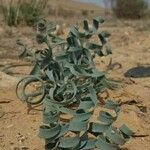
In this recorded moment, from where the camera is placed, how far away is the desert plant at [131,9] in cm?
2114

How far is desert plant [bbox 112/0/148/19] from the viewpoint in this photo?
21.1m

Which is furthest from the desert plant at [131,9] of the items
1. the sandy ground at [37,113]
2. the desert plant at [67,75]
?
the desert plant at [67,75]

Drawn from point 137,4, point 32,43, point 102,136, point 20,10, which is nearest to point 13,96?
point 102,136

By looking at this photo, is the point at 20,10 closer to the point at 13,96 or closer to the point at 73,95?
the point at 13,96

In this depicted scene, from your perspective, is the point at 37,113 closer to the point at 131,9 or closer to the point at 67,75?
the point at 67,75

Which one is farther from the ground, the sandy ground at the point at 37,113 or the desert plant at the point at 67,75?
the desert plant at the point at 67,75


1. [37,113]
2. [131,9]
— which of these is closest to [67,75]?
[37,113]

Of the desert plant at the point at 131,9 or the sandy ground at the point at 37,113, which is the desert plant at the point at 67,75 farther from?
the desert plant at the point at 131,9

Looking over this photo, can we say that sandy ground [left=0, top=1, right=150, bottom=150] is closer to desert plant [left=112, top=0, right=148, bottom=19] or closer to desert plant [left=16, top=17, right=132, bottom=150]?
desert plant [left=16, top=17, right=132, bottom=150]

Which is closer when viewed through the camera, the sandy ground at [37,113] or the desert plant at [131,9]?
the sandy ground at [37,113]

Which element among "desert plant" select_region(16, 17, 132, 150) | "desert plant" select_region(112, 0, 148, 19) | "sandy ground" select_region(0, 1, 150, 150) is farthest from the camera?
"desert plant" select_region(112, 0, 148, 19)

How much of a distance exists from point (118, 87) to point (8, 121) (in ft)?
4.04

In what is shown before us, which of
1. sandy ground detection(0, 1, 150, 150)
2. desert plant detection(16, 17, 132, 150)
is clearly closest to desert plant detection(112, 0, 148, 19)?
sandy ground detection(0, 1, 150, 150)

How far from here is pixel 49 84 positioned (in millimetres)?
3766
